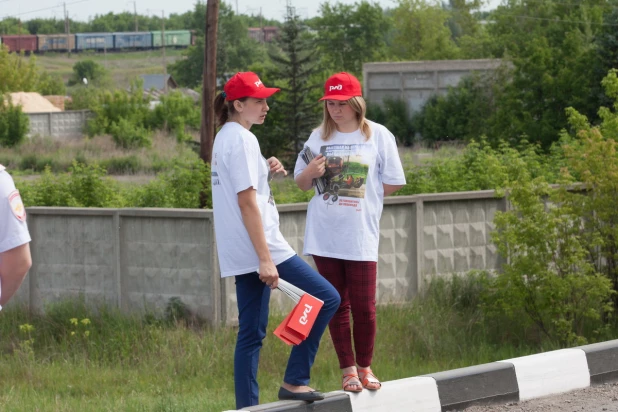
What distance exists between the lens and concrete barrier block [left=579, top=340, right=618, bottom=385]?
6.89 m

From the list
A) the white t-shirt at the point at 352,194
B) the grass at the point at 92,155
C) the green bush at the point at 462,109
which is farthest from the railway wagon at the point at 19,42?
the white t-shirt at the point at 352,194

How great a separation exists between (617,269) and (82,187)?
19.7ft

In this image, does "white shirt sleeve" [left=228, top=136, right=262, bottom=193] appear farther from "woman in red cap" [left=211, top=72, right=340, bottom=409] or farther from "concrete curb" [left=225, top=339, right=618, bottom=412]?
"concrete curb" [left=225, top=339, right=618, bottom=412]

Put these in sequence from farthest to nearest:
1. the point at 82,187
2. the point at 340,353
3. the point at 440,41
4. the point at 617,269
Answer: the point at 440,41, the point at 82,187, the point at 617,269, the point at 340,353

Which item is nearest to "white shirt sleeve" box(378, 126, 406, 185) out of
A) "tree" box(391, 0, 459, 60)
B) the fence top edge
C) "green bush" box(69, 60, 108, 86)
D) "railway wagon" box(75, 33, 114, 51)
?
the fence top edge

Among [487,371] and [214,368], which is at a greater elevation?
[487,371]

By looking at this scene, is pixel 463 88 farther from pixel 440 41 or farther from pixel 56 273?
pixel 440 41

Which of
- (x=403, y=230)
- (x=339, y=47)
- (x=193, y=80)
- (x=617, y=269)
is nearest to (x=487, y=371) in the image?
(x=617, y=269)

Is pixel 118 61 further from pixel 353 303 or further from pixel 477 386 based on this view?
pixel 353 303

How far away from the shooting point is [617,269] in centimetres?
915

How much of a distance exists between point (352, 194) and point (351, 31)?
110446mm

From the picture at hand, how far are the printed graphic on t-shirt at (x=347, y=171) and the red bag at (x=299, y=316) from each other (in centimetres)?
74

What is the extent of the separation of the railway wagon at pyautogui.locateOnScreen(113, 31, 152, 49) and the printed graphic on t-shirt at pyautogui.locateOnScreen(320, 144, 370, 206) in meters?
173

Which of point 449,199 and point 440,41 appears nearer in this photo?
point 449,199
